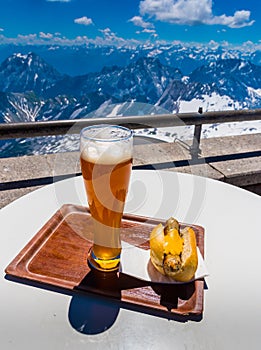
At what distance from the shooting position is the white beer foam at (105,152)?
83 centimetres

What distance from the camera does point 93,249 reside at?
979mm

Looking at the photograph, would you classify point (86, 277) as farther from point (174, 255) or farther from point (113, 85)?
point (113, 85)

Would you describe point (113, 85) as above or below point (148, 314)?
below

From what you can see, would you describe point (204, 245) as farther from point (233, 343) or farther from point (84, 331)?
point (84, 331)

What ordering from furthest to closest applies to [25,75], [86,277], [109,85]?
[25,75]
[109,85]
[86,277]

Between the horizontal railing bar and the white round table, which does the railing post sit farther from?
the white round table

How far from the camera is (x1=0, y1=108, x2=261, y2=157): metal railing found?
219cm

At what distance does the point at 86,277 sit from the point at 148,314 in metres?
0.20

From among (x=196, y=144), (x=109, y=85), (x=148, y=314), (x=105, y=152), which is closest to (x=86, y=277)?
(x=148, y=314)

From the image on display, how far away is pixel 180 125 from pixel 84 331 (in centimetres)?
205

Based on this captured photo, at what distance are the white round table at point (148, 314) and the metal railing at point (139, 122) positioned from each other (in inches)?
42.0

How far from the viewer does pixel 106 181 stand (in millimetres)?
861

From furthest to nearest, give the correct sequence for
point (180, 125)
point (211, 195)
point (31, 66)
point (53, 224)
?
1. point (31, 66)
2. point (180, 125)
3. point (211, 195)
4. point (53, 224)

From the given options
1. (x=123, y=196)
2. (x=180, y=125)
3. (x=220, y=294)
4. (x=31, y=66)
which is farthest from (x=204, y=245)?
(x=31, y=66)
